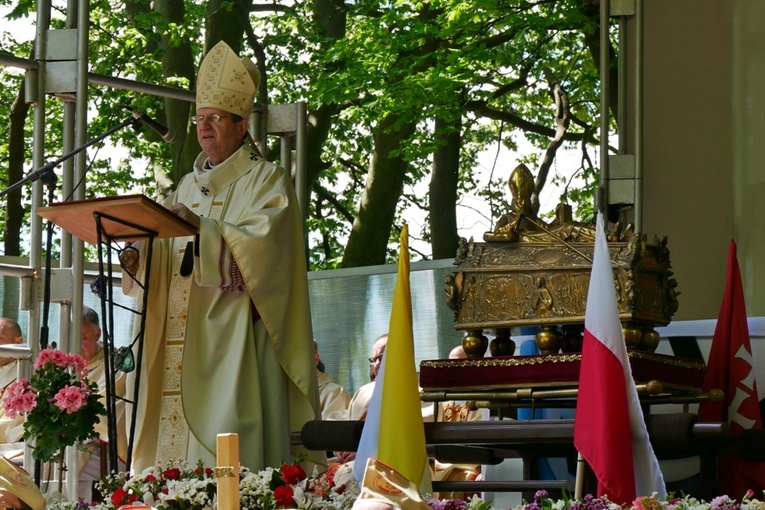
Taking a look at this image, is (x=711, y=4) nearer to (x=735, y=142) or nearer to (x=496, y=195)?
(x=735, y=142)

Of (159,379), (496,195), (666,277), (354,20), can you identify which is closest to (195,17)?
(354,20)

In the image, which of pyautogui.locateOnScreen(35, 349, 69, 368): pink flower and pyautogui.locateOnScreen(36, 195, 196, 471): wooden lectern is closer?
pyautogui.locateOnScreen(36, 195, 196, 471): wooden lectern

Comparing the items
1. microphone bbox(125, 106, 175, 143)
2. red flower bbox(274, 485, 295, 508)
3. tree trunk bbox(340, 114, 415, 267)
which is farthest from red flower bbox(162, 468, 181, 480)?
tree trunk bbox(340, 114, 415, 267)

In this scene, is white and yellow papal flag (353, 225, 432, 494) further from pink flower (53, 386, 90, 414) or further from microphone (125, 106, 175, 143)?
microphone (125, 106, 175, 143)

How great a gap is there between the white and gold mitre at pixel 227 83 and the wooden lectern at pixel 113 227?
81 cm

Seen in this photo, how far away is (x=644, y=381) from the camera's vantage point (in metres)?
4.91

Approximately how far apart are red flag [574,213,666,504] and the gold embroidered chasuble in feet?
5.69

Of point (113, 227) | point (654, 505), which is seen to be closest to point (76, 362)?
point (113, 227)

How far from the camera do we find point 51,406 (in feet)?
19.8

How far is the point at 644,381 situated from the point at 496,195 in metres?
14.5

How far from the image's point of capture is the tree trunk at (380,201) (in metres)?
15.7

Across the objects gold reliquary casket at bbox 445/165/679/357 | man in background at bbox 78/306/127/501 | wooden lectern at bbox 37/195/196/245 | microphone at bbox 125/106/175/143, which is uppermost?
microphone at bbox 125/106/175/143

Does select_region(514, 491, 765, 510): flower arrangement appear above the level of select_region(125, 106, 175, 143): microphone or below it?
below

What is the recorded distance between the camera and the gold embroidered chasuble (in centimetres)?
578
